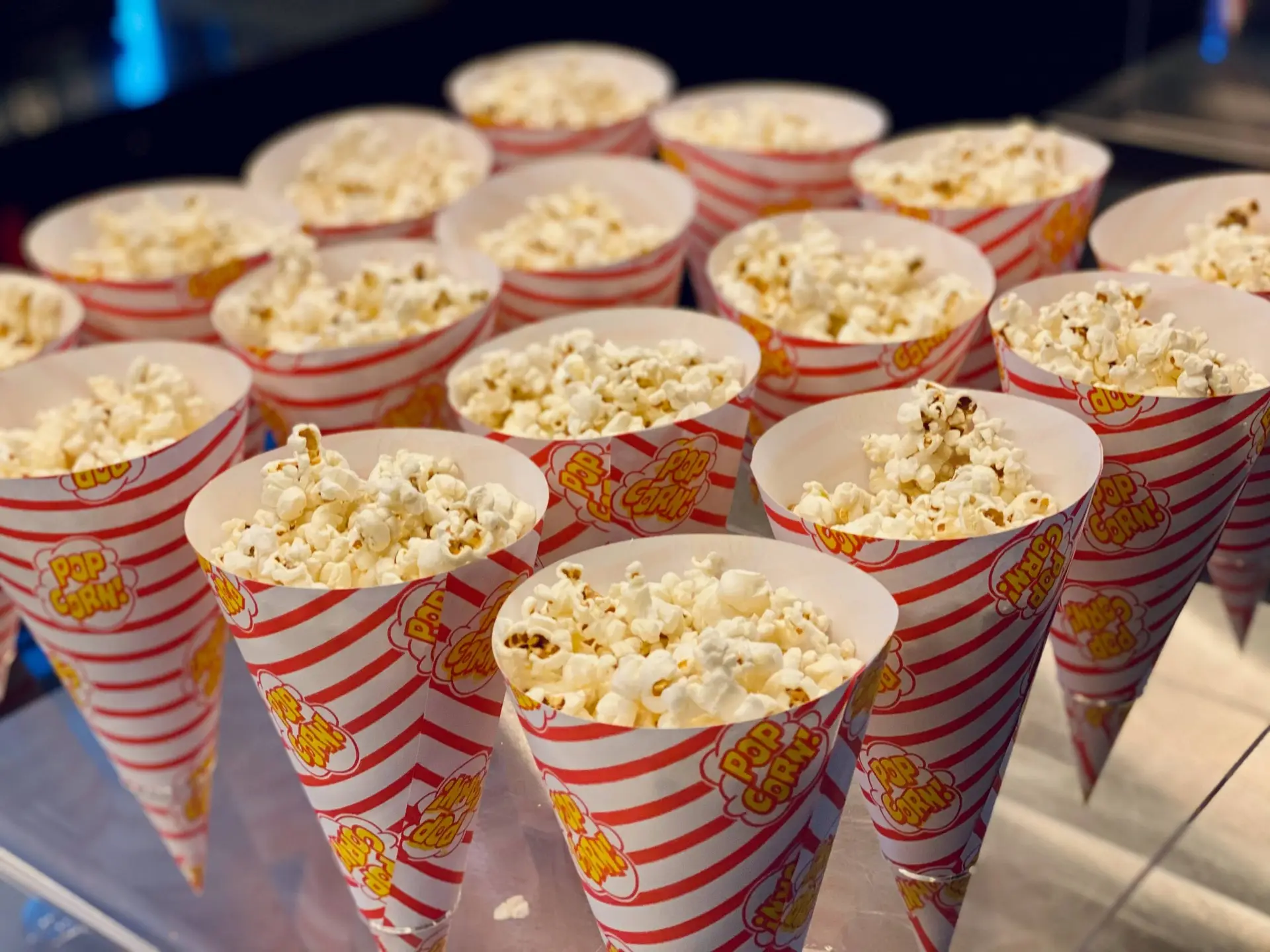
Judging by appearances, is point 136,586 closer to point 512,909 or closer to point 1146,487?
point 512,909

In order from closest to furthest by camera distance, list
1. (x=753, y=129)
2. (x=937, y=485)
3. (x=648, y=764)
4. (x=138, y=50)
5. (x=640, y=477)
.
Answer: (x=648, y=764) → (x=937, y=485) → (x=640, y=477) → (x=753, y=129) → (x=138, y=50)

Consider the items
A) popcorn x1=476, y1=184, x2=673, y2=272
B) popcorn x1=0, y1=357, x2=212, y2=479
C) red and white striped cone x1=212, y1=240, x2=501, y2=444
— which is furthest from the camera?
popcorn x1=476, y1=184, x2=673, y2=272

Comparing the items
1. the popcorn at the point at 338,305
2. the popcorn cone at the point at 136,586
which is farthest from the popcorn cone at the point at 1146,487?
the popcorn cone at the point at 136,586

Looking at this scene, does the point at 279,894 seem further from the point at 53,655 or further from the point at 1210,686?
the point at 1210,686

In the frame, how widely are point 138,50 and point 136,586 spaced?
290 centimetres

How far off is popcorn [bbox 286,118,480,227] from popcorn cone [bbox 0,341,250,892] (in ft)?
1.96

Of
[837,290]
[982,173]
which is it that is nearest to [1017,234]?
[982,173]

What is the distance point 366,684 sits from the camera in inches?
45.6

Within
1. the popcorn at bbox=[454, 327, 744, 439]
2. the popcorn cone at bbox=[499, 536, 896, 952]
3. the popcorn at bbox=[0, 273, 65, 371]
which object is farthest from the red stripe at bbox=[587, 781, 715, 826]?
the popcorn at bbox=[0, 273, 65, 371]

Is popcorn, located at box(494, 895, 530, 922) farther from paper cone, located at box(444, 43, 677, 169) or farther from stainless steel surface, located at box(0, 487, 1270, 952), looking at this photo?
paper cone, located at box(444, 43, 677, 169)

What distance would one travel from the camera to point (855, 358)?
4.95 feet

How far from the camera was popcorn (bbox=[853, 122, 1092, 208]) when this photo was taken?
1.81 m

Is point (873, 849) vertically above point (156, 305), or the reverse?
point (156, 305)

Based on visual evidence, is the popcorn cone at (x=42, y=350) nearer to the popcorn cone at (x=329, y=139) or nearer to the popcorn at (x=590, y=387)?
the popcorn cone at (x=329, y=139)
